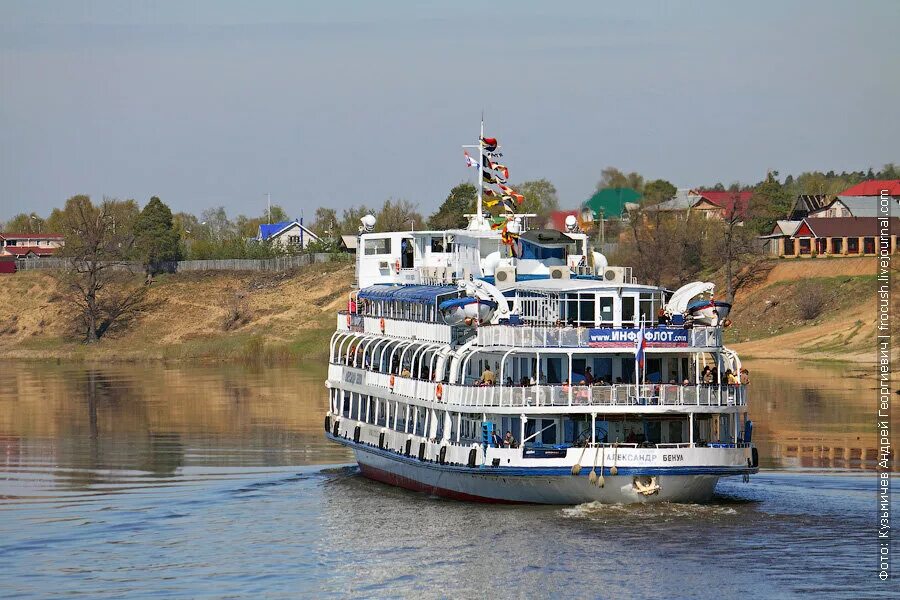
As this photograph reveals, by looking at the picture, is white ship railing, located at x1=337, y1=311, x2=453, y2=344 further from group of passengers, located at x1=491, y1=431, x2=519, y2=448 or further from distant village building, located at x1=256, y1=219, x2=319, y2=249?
distant village building, located at x1=256, y1=219, x2=319, y2=249

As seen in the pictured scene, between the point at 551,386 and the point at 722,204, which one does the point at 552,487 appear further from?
the point at 722,204

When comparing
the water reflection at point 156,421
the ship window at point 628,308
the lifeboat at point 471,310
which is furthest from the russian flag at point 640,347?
the water reflection at point 156,421

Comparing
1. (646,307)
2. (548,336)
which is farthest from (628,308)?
(548,336)

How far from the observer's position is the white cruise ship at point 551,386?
149 feet

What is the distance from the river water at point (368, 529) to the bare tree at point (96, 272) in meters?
71.0

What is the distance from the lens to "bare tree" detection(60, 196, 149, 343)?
141m

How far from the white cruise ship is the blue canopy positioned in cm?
13

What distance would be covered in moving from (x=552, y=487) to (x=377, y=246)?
16737 mm

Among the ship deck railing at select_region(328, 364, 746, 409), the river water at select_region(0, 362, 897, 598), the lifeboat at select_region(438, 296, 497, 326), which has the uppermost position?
the lifeboat at select_region(438, 296, 497, 326)

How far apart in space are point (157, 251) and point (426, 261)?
105655 mm

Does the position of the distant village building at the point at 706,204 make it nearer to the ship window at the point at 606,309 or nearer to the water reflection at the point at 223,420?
the water reflection at the point at 223,420

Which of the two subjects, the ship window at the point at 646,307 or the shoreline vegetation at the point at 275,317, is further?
the shoreline vegetation at the point at 275,317

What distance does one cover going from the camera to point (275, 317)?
138 meters

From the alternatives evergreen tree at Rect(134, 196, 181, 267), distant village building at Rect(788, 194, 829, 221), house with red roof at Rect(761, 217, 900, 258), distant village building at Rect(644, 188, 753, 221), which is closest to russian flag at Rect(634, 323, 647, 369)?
house with red roof at Rect(761, 217, 900, 258)
